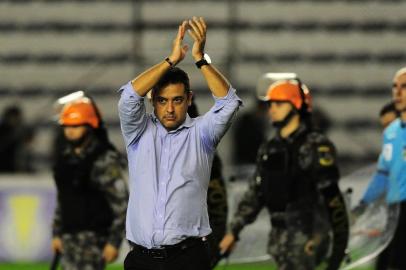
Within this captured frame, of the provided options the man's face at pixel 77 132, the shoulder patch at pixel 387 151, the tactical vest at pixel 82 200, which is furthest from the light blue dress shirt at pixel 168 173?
the shoulder patch at pixel 387 151

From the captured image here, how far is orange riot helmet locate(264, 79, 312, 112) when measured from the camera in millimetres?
9836

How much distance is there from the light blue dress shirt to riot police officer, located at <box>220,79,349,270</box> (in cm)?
225

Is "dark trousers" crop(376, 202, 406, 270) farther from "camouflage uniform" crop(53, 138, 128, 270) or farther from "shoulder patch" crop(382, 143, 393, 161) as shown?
"camouflage uniform" crop(53, 138, 128, 270)

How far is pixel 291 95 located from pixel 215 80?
9.33 ft

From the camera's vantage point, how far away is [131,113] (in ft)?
23.4

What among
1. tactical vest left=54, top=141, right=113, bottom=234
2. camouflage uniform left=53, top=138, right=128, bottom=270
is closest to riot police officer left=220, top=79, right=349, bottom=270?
camouflage uniform left=53, top=138, right=128, bottom=270

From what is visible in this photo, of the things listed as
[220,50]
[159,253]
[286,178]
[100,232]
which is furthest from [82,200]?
[220,50]

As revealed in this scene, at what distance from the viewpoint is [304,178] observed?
31.3ft

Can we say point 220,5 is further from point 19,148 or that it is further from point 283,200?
point 283,200

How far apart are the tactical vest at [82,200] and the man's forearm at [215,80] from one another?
9.67 feet

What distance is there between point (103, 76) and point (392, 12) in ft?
11.2

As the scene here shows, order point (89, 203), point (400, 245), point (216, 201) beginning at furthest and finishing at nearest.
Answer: point (400, 245), point (89, 203), point (216, 201)

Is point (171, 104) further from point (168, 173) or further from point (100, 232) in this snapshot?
point (100, 232)

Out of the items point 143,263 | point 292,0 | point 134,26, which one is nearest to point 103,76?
point 134,26
